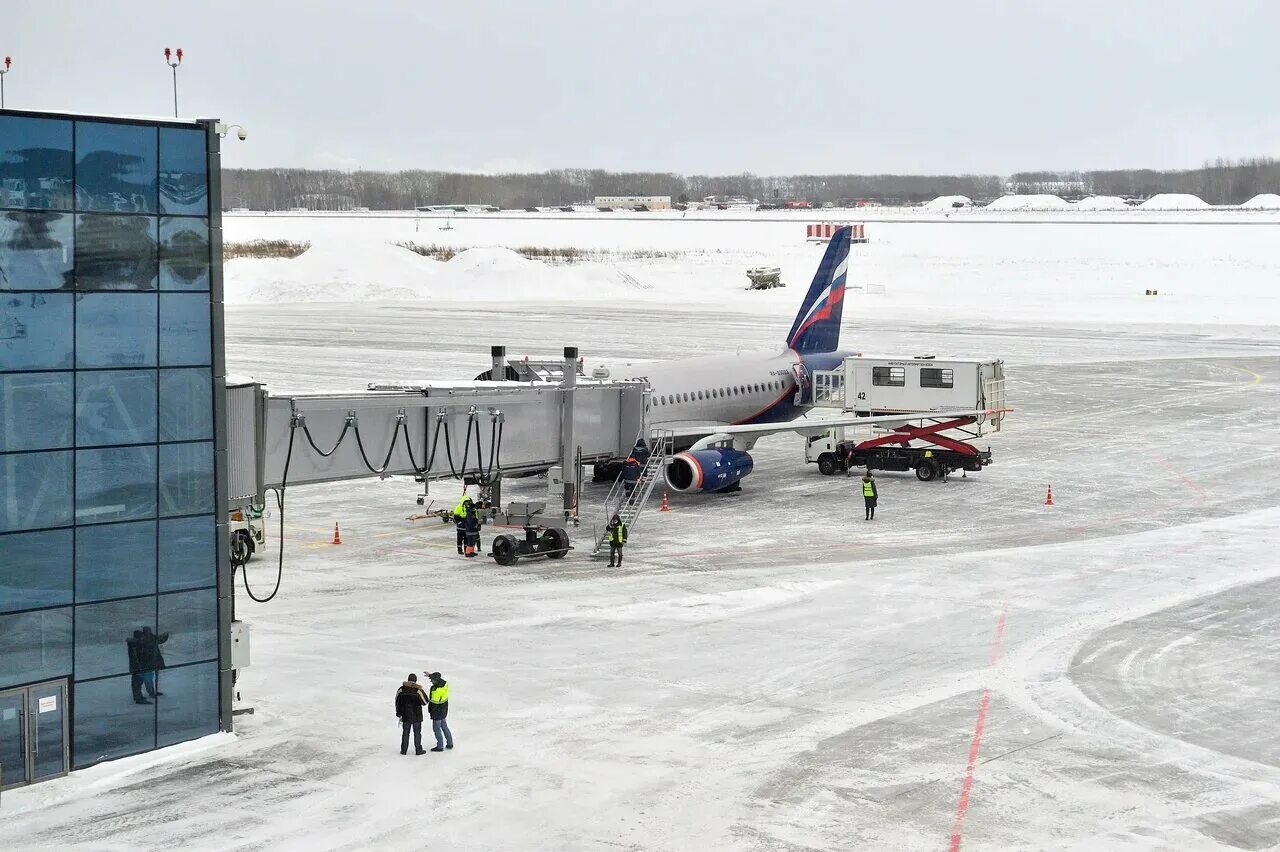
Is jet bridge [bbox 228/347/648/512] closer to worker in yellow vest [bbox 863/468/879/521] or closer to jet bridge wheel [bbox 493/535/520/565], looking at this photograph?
jet bridge wheel [bbox 493/535/520/565]

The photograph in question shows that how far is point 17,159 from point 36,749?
9.36 meters

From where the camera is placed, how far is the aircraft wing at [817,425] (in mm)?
51094

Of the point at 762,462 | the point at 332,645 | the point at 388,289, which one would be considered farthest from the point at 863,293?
the point at 332,645

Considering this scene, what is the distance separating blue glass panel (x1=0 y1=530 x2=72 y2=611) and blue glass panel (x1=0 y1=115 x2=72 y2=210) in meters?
5.29

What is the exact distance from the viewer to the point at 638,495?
46.2 m

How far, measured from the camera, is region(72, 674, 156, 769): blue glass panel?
993 inches

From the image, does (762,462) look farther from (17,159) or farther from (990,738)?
(17,159)

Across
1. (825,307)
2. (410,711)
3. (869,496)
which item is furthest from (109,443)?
(825,307)

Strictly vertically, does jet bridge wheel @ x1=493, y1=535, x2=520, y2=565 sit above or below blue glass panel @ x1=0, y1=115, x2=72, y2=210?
below

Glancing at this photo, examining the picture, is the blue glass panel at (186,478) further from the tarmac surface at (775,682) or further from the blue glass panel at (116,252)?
the tarmac surface at (775,682)

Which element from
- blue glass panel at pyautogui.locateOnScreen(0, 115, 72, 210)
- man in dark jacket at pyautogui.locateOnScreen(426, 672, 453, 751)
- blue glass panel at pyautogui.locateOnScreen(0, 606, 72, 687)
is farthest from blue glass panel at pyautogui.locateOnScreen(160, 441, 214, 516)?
man in dark jacket at pyautogui.locateOnScreen(426, 672, 453, 751)

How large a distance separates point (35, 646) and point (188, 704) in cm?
300

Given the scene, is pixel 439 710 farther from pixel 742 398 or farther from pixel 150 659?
pixel 742 398

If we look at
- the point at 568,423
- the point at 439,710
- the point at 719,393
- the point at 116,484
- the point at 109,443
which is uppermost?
the point at 109,443
